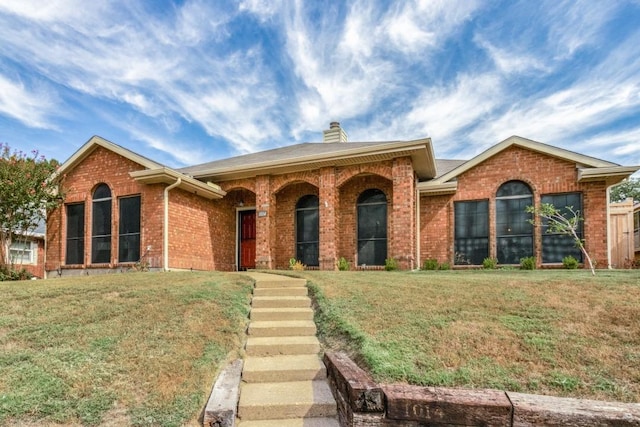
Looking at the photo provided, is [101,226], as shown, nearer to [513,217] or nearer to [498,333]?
[498,333]

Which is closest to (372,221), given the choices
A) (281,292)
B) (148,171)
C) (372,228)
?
(372,228)

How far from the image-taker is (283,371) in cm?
452

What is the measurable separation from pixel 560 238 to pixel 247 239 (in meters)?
9.84

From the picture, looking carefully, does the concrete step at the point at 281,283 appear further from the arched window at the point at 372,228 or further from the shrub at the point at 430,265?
the shrub at the point at 430,265

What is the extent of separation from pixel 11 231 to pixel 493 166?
48.8 ft

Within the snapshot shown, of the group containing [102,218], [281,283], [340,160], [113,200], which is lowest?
[281,283]

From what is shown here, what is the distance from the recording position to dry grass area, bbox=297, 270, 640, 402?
385cm

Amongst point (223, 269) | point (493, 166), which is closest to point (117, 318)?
point (223, 269)

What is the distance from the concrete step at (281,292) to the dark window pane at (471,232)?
6.94m

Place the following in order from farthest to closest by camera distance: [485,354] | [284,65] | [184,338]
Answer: [284,65] → [184,338] → [485,354]

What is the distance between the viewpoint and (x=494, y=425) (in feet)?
10.1

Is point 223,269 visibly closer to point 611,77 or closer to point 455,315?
point 455,315

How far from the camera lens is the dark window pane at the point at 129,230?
11852mm

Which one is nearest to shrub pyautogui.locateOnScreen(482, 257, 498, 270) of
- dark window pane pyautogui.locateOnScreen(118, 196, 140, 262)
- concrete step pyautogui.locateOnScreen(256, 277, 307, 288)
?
concrete step pyautogui.locateOnScreen(256, 277, 307, 288)
